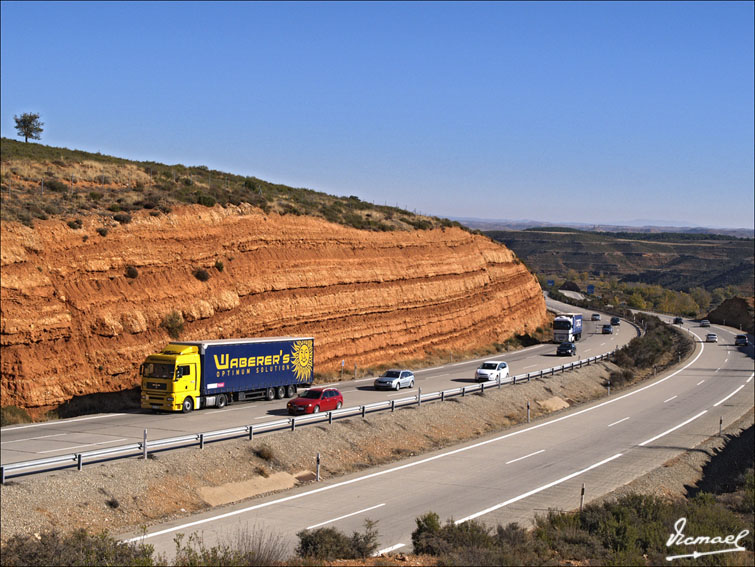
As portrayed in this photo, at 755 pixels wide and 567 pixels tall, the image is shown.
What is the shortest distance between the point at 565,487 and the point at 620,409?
20.1 metres

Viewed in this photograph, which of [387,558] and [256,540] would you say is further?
[256,540]

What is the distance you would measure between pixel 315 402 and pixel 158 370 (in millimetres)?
6980

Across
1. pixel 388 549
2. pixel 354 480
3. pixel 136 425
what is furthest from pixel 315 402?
pixel 388 549

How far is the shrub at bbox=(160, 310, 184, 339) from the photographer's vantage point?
129ft

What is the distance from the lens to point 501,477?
86.9ft

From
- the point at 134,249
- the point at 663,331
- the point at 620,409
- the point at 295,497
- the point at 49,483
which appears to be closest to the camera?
the point at 49,483

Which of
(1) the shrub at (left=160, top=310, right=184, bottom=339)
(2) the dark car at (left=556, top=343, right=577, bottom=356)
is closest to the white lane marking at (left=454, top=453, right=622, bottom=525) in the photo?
(1) the shrub at (left=160, top=310, right=184, bottom=339)

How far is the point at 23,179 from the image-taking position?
139 feet

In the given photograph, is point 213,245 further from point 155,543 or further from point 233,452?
point 155,543

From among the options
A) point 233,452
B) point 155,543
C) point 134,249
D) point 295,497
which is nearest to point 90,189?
point 134,249

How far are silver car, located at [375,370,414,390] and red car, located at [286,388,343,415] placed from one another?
877 centimetres

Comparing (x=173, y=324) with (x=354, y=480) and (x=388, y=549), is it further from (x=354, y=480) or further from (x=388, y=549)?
(x=388, y=549)

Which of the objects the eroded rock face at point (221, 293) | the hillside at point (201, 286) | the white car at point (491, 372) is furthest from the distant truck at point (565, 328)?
the white car at point (491, 372)

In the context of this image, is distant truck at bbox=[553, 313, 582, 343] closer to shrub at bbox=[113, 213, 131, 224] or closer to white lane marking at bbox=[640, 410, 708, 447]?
white lane marking at bbox=[640, 410, 708, 447]
